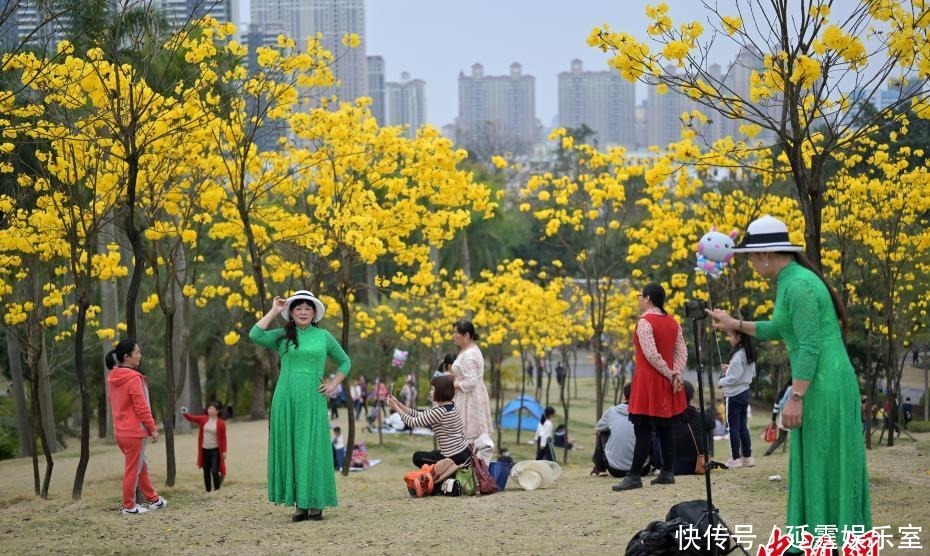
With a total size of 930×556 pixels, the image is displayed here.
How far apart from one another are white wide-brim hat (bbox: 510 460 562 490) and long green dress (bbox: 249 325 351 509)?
2096 millimetres

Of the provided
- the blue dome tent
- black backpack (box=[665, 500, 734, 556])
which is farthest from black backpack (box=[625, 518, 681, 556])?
the blue dome tent

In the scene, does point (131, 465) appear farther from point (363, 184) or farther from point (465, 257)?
point (465, 257)

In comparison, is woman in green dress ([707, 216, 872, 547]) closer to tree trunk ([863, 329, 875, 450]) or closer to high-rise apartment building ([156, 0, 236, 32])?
high-rise apartment building ([156, 0, 236, 32])

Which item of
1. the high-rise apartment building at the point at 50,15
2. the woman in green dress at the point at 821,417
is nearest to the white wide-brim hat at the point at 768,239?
the woman in green dress at the point at 821,417

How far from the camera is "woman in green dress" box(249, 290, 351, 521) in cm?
826

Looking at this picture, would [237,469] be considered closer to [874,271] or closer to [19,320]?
[19,320]

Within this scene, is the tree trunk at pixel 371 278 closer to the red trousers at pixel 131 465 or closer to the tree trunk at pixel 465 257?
the tree trunk at pixel 465 257

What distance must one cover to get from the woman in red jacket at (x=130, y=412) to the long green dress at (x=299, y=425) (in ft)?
5.83

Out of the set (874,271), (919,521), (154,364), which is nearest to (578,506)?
(919,521)

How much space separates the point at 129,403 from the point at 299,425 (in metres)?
2.18

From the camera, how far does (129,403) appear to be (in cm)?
966

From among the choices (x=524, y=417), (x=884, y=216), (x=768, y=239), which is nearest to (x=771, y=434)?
(x=768, y=239)

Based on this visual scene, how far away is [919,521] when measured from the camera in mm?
6582

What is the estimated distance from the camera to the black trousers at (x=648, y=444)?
30.3 feet
